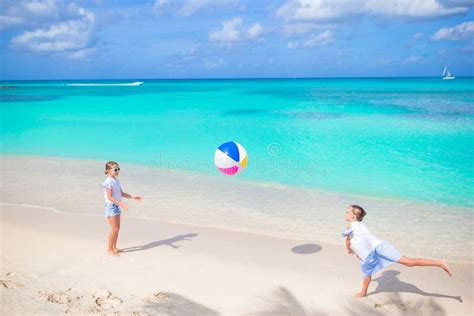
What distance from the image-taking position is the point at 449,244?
7.07m

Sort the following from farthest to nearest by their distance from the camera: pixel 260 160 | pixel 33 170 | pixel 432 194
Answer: pixel 260 160 < pixel 33 170 < pixel 432 194

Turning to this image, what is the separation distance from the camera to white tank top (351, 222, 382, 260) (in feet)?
16.7

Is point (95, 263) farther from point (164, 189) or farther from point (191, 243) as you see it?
point (164, 189)

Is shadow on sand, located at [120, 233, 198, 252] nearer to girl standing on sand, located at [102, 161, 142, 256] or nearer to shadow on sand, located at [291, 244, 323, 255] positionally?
girl standing on sand, located at [102, 161, 142, 256]

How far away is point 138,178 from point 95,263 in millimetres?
5769

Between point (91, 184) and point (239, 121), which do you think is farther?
point (239, 121)

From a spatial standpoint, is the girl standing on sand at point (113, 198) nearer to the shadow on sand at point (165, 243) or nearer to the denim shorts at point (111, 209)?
the denim shorts at point (111, 209)

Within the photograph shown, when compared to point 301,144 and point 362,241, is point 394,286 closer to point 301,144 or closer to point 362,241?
point 362,241

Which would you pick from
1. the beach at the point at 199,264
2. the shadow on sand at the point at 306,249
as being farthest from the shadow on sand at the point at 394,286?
the shadow on sand at the point at 306,249

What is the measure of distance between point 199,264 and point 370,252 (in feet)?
8.26

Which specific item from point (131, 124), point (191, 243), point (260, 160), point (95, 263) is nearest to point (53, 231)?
point (95, 263)

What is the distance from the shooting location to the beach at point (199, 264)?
5004mm

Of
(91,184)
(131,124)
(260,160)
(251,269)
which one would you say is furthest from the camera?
(131,124)

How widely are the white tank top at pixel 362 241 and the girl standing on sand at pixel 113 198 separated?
10.6 ft
